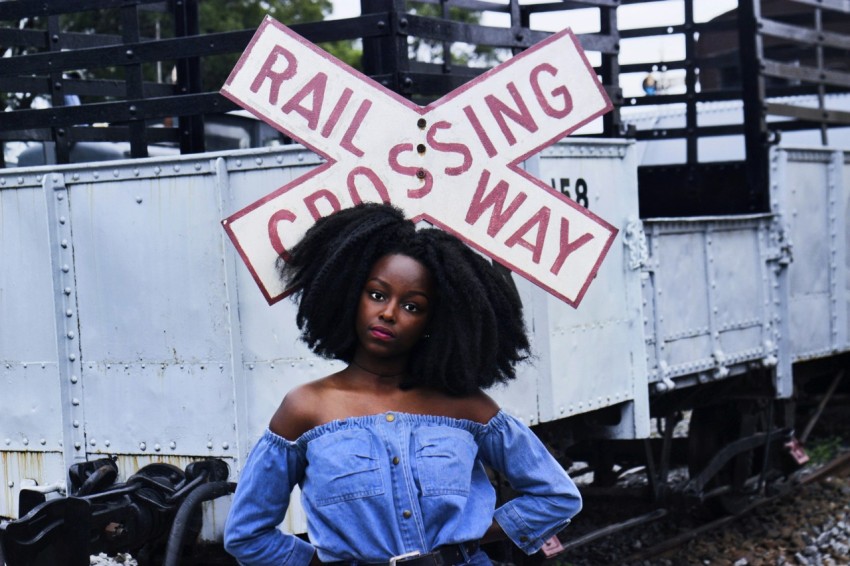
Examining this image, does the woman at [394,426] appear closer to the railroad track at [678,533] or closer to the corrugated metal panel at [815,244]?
the railroad track at [678,533]

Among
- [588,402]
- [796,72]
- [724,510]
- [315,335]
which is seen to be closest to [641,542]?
[724,510]

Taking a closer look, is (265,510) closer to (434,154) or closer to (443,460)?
(443,460)

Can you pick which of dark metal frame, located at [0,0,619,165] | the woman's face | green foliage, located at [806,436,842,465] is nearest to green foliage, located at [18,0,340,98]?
green foliage, located at [806,436,842,465]

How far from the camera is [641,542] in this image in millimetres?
7766

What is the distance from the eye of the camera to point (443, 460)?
2885 millimetres

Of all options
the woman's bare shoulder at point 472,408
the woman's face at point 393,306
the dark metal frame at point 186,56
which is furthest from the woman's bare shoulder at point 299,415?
the dark metal frame at point 186,56

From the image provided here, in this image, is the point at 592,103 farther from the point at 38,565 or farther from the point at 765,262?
the point at 765,262

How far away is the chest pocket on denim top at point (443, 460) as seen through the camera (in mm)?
2852

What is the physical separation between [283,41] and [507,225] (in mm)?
761

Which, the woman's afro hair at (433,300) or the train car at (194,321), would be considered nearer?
the woman's afro hair at (433,300)

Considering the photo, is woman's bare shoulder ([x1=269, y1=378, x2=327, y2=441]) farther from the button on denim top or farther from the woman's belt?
the woman's belt

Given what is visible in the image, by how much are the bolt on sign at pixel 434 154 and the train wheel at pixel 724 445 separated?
16.1ft

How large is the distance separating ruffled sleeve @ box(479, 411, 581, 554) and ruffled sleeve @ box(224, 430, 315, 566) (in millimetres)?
476

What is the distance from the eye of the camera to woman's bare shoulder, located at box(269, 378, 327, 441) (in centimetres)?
293
